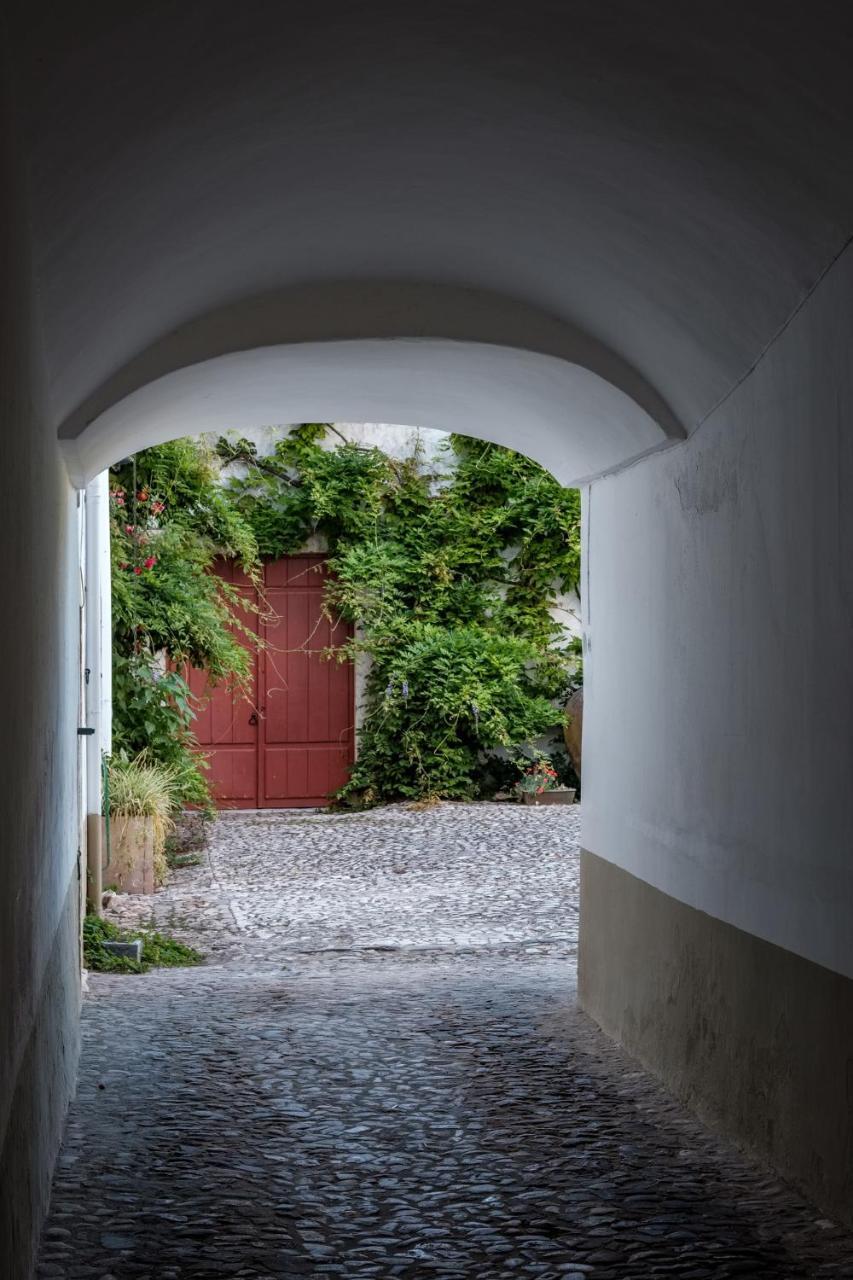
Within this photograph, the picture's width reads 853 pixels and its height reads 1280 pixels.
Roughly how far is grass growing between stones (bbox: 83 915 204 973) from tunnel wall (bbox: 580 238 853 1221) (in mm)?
2518

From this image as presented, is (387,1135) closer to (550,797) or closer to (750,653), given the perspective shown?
(750,653)

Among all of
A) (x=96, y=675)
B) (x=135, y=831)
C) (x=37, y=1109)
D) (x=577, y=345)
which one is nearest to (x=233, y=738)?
(x=135, y=831)

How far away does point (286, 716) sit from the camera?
47.7 feet

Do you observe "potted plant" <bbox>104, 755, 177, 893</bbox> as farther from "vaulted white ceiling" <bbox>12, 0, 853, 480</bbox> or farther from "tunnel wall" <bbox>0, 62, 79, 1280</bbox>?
"tunnel wall" <bbox>0, 62, 79, 1280</bbox>

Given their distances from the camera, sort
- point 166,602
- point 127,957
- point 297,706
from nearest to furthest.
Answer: point 127,957
point 166,602
point 297,706

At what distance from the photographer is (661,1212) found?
3.82 m

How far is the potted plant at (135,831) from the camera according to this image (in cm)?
974

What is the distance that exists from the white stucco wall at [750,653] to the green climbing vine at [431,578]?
24.9 feet

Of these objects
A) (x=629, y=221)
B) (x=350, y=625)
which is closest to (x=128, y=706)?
(x=350, y=625)

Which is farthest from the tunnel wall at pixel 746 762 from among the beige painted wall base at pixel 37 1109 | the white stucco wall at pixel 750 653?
the beige painted wall base at pixel 37 1109

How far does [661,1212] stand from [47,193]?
9.45 feet

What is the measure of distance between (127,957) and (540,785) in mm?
6606

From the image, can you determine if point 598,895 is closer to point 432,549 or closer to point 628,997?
point 628,997

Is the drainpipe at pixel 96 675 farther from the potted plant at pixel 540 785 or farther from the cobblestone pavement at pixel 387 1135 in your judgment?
the potted plant at pixel 540 785
